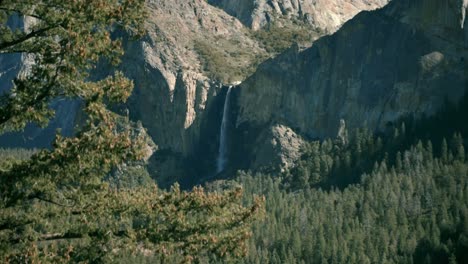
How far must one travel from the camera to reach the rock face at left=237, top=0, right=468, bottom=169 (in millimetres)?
155500

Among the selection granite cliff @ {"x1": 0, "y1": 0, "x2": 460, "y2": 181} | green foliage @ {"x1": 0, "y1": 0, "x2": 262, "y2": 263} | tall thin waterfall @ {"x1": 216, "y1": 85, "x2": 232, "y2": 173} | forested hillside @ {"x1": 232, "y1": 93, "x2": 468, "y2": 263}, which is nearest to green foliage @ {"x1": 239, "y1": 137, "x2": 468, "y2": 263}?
forested hillside @ {"x1": 232, "y1": 93, "x2": 468, "y2": 263}

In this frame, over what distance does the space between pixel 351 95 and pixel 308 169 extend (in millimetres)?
27292

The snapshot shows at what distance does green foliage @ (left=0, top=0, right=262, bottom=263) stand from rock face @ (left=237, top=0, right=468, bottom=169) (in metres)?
137

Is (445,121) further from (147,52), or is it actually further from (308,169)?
(147,52)

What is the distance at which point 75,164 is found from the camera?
62.1 feet

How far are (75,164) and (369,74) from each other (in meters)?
154

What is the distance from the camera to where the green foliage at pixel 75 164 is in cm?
1886

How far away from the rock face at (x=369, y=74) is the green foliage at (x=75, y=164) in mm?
137312

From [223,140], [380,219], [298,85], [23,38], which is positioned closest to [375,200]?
[380,219]

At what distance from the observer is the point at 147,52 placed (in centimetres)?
19250

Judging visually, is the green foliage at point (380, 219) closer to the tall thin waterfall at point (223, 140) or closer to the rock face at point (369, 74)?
the rock face at point (369, 74)

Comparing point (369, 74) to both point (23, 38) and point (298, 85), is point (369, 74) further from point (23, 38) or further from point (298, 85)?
point (23, 38)

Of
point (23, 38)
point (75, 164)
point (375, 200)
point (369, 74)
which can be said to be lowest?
point (75, 164)

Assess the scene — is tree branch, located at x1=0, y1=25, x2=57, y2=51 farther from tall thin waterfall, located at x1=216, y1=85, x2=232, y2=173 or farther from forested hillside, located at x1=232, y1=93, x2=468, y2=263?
tall thin waterfall, located at x1=216, y1=85, x2=232, y2=173
